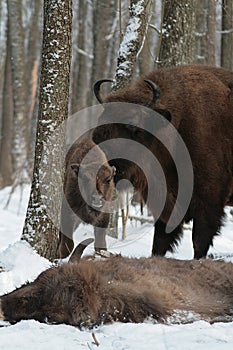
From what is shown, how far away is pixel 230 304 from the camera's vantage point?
3680mm

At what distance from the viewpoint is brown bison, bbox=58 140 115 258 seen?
6.56 metres

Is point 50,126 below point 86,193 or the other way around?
the other way around

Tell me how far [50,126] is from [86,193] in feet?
5.34

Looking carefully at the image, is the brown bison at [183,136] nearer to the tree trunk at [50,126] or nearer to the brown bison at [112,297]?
the tree trunk at [50,126]

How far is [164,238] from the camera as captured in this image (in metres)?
6.63

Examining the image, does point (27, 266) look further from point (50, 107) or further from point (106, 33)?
point (106, 33)

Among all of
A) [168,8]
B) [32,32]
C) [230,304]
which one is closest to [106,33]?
[32,32]

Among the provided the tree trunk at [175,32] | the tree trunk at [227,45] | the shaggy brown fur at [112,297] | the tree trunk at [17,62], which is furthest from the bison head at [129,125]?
the tree trunk at [17,62]

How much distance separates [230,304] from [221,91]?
329 centimetres

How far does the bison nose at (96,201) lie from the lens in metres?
6.74

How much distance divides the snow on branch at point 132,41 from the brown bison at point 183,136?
981 mm

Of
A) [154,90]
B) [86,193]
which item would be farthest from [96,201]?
[154,90]

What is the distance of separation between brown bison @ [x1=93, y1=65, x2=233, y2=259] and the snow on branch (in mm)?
981

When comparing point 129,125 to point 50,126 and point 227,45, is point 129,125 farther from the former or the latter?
point 227,45
